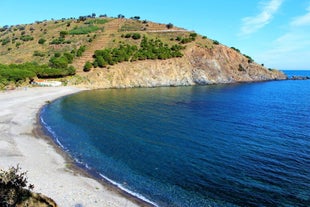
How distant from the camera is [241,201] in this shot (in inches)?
893

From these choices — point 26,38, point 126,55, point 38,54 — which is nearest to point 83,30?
point 26,38

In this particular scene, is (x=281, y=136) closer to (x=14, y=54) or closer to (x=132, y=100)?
(x=132, y=100)

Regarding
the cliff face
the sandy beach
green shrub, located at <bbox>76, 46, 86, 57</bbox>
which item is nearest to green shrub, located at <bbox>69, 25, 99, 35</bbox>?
green shrub, located at <bbox>76, 46, 86, 57</bbox>

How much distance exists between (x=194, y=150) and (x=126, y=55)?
282ft

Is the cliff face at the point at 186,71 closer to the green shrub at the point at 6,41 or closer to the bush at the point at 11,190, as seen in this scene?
the green shrub at the point at 6,41

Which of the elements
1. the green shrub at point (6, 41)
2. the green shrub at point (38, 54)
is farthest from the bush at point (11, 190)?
the green shrub at point (6, 41)

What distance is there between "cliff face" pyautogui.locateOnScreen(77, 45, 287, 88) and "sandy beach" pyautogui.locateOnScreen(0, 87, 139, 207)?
5511 cm

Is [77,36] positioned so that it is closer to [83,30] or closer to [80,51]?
[83,30]

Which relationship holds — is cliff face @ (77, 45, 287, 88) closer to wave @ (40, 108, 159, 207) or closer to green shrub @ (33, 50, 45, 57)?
green shrub @ (33, 50, 45, 57)

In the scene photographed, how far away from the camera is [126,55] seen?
115m

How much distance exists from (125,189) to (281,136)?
25.1 m

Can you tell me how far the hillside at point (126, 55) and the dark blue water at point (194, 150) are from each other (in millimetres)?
47040

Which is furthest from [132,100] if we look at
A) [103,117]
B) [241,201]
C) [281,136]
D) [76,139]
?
[241,201]

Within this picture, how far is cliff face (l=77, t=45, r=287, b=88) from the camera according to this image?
10675 centimetres
